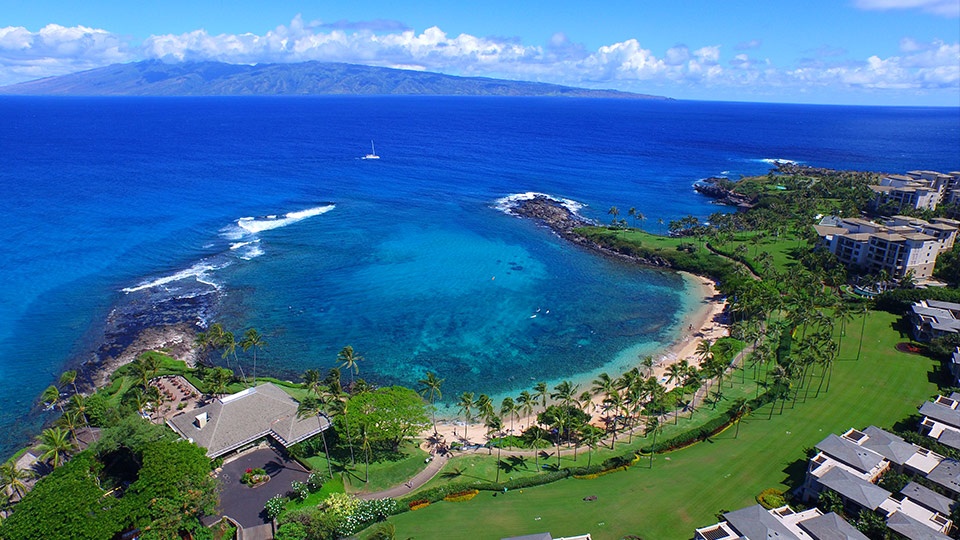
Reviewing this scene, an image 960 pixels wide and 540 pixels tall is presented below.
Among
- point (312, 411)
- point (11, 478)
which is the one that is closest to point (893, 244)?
point (312, 411)

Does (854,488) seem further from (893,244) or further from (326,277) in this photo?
(326,277)

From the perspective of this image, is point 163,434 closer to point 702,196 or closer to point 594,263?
point 594,263

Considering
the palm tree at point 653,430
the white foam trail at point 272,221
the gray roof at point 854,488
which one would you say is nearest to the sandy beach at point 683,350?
the palm tree at point 653,430

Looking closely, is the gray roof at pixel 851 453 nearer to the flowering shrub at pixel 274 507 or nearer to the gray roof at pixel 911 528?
the gray roof at pixel 911 528

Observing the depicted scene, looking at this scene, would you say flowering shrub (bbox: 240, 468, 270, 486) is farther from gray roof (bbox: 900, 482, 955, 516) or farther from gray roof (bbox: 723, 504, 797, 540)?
gray roof (bbox: 900, 482, 955, 516)

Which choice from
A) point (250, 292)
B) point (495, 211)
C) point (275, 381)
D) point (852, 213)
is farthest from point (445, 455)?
point (852, 213)

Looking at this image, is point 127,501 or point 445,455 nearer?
point 127,501
